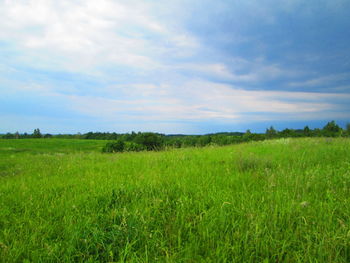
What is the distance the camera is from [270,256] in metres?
1.66

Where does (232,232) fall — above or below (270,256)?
above

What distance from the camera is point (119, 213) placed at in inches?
89.9

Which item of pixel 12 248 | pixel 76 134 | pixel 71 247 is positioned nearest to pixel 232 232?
pixel 71 247

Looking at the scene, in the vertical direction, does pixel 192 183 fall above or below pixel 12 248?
above

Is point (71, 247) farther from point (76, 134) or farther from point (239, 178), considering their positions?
point (76, 134)

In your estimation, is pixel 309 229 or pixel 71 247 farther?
pixel 309 229

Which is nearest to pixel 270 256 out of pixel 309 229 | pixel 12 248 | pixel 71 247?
pixel 309 229

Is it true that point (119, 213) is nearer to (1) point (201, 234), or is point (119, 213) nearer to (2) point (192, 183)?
(1) point (201, 234)

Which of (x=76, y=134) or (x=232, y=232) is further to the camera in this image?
(x=76, y=134)

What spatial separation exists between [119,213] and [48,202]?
4.94 feet

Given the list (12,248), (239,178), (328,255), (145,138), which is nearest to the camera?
(328,255)

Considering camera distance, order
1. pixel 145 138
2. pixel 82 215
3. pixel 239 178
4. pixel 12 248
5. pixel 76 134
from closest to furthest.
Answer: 1. pixel 12 248
2. pixel 82 215
3. pixel 239 178
4. pixel 145 138
5. pixel 76 134

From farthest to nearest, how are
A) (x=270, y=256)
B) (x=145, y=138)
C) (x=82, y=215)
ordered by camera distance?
(x=145, y=138) < (x=82, y=215) < (x=270, y=256)

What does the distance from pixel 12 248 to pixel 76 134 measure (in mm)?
126682
